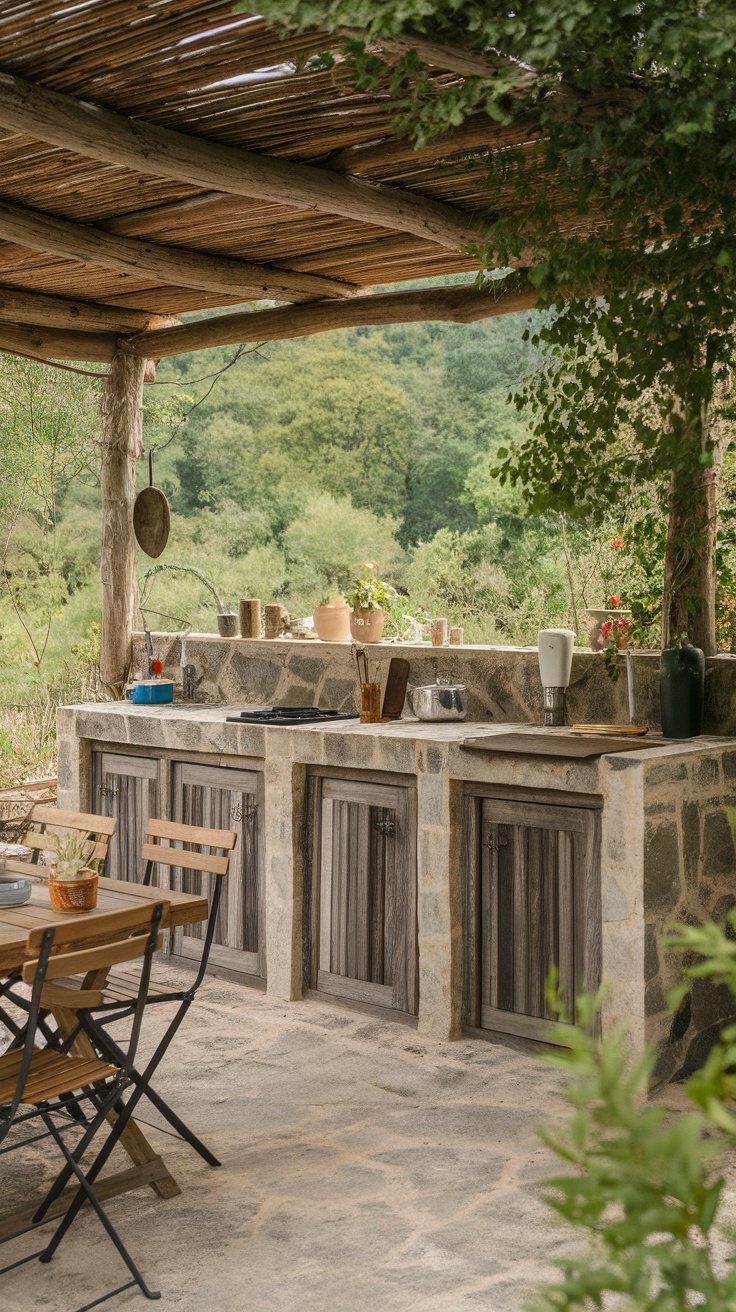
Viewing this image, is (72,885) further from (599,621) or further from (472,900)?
(599,621)

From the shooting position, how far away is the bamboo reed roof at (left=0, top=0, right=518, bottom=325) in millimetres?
3615

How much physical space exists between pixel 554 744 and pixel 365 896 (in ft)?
3.74

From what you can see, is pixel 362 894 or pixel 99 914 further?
pixel 362 894

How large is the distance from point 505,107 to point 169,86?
3.32ft

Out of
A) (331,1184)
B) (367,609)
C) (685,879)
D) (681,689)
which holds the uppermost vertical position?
(367,609)

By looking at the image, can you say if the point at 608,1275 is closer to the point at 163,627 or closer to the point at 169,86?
the point at 169,86

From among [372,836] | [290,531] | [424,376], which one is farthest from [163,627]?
[372,836]

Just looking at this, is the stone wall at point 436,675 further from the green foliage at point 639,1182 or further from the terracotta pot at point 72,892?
the green foliage at point 639,1182

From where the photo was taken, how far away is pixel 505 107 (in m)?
3.83

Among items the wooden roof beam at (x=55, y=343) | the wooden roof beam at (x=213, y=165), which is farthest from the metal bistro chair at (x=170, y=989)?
the wooden roof beam at (x=55, y=343)

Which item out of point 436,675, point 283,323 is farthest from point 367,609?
point 283,323

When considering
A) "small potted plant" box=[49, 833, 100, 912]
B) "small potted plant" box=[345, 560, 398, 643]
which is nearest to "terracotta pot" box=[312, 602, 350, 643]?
"small potted plant" box=[345, 560, 398, 643]

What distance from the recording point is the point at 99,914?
12.2 ft

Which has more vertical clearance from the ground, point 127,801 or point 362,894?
point 127,801
